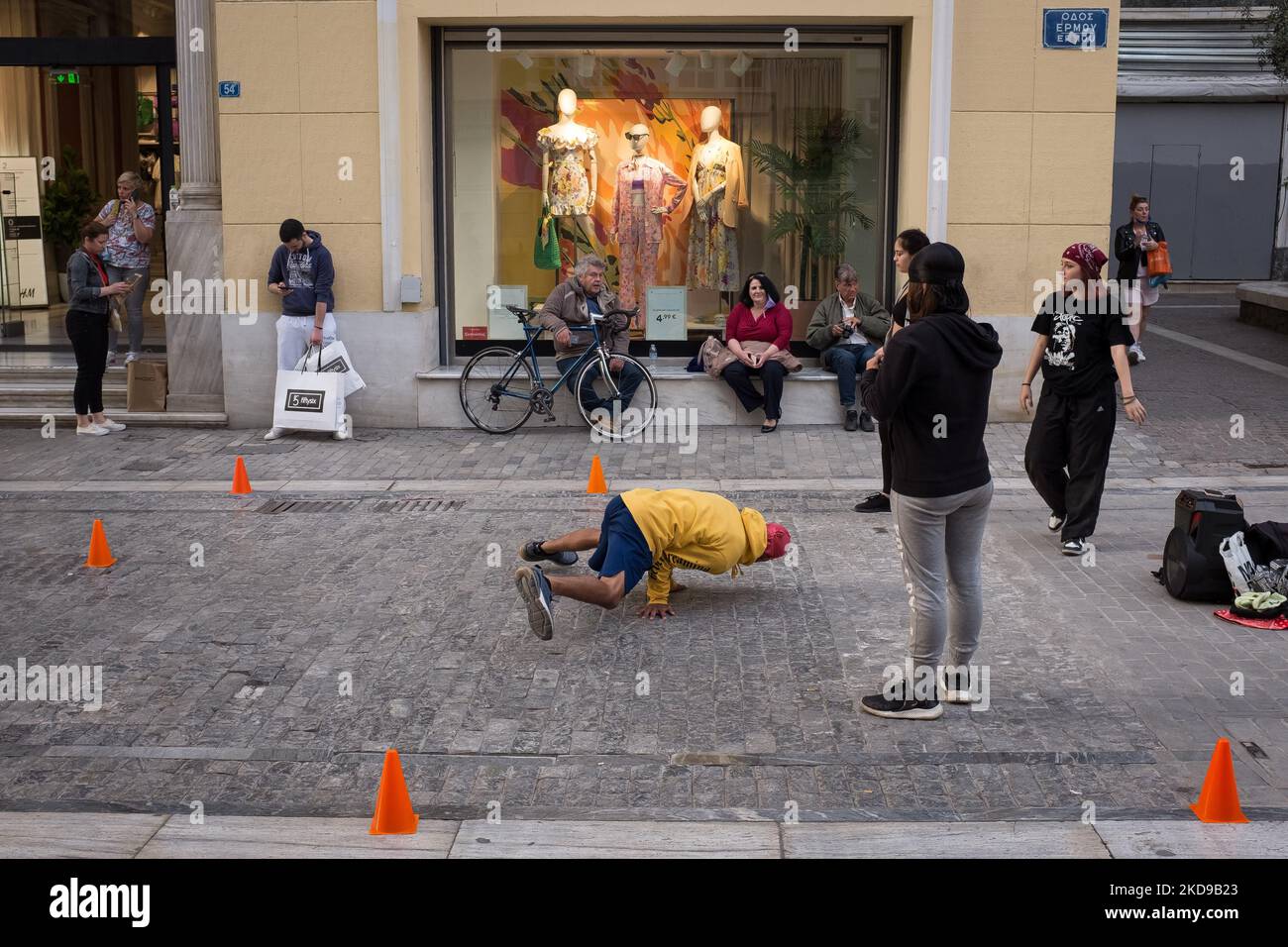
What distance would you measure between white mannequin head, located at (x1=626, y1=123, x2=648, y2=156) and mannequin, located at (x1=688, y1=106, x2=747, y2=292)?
21.0 inches

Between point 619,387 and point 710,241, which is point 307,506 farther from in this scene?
point 710,241

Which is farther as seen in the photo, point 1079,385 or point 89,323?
point 89,323

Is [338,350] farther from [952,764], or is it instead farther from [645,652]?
[952,764]

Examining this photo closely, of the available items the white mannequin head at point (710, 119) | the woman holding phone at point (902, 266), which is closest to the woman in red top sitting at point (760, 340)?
the white mannequin head at point (710, 119)

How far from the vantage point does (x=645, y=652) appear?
23.6 ft

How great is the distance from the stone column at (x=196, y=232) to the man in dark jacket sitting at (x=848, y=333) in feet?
18.1

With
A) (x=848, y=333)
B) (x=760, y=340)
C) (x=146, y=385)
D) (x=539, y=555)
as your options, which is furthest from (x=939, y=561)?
(x=146, y=385)

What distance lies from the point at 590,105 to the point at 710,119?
3.96ft

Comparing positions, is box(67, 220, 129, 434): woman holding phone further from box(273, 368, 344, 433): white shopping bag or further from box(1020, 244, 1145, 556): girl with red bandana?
box(1020, 244, 1145, 556): girl with red bandana

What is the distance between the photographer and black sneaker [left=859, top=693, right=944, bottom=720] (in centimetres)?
622

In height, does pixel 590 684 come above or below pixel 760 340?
below

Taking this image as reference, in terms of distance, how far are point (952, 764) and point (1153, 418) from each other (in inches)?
332

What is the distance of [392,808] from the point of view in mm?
5113

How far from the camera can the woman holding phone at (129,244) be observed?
575 inches
